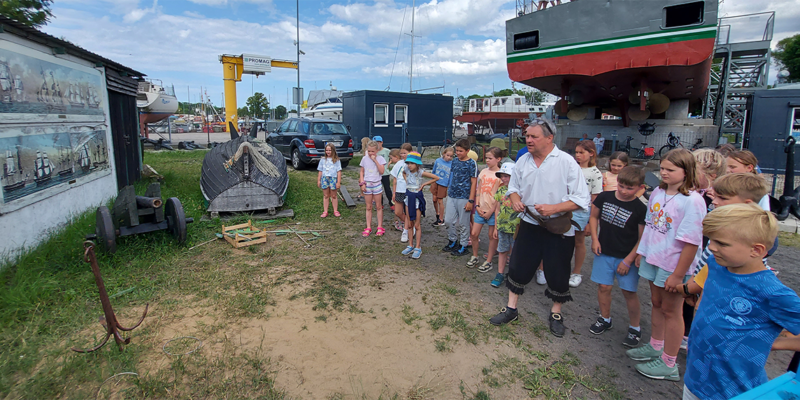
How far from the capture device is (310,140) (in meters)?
12.6

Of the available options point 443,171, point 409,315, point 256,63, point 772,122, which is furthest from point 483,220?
point 256,63

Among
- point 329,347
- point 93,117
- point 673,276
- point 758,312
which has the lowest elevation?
point 329,347

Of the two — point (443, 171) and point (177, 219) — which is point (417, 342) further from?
point (177, 219)

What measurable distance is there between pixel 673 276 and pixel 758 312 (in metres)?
0.96

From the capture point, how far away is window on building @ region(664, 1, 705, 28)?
8.89 meters

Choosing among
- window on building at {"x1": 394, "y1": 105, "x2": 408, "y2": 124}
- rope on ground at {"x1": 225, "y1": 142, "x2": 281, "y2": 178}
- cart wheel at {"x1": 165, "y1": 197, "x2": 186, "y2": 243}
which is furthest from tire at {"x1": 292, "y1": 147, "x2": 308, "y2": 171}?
cart wheel at {"x1": 165, "y1": 197, "x2": 186, "y2": 243}

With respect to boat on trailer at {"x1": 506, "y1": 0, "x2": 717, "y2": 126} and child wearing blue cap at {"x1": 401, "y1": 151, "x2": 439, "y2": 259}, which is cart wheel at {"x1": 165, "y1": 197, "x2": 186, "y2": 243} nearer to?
child wearing blue cap at {"x1": 401, "y1": 151, "x2": 439, "y2": 259}

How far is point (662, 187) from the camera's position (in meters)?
2.86

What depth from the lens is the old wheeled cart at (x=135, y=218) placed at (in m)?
4.53

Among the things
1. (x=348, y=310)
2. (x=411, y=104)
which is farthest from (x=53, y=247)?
(x=411, y=104)

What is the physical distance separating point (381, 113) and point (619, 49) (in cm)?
1007

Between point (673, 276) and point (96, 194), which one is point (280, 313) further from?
point (96, 194)

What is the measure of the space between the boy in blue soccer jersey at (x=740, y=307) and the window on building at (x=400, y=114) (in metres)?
16.8

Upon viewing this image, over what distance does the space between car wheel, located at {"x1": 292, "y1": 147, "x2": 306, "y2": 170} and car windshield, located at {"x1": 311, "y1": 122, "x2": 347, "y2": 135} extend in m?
0.84
